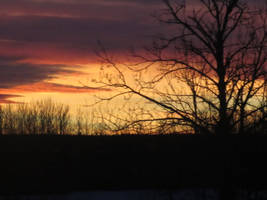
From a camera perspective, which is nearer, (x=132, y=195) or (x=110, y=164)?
(x=132, y=195)

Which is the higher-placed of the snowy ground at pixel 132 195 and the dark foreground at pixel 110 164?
the dark foreground at pixel 110 164

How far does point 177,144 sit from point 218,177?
3674mm

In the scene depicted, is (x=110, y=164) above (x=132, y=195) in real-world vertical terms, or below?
above

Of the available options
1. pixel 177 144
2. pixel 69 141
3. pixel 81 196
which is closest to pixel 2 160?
pixel 69 141

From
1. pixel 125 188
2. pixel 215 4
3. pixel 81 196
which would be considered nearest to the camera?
pixel 215 4

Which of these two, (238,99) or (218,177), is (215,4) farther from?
(218,177)

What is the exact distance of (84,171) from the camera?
21.6 meters

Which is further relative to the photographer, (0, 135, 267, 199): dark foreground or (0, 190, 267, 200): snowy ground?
(0, 135, 267, 199): dark foreground

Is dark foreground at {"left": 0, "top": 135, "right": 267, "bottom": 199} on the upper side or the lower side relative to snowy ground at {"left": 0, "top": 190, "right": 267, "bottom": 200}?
upper

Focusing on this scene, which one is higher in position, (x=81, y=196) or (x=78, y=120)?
(x=78, y=120)

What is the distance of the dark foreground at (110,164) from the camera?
17766 millimetres

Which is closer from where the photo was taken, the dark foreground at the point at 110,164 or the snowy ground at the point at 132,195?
the snowy ground at the point at 132,195

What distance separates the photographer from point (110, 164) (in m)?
22.0

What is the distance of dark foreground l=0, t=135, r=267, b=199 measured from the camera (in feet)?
58.3
